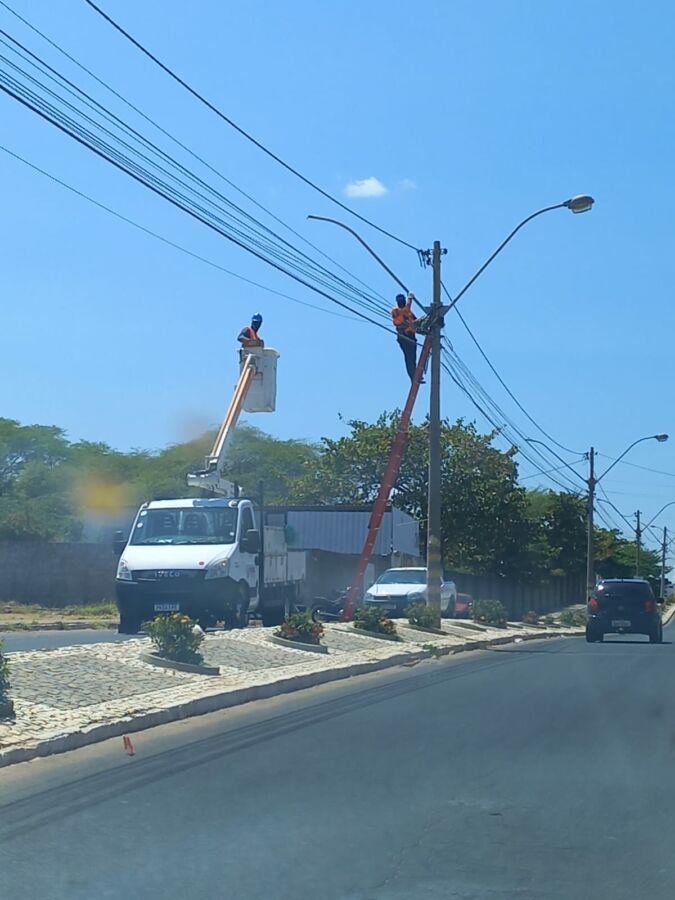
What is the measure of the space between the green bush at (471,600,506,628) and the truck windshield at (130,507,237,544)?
1360 centimetres

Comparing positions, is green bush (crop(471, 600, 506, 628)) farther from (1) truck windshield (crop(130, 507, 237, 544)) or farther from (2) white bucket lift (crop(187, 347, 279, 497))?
(1) truck windshield (crop(130, 507, 237, 544))

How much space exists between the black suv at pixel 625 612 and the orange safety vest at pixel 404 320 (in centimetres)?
863

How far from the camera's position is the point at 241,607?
885 inches

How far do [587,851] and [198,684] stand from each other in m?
7.90

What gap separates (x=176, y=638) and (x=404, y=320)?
12427 millimetres

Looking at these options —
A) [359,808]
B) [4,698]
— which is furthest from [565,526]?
[359,808]

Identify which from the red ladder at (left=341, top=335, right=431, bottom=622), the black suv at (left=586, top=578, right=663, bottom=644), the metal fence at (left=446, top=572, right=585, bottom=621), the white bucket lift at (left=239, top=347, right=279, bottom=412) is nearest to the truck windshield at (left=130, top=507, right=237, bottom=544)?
the white bucket lift at (left=239, top=347, right=279, bottom=412)

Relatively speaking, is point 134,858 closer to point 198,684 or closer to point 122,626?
point 198,684

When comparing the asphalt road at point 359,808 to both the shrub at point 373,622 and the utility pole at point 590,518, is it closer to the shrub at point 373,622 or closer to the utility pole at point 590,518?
the shrub at point 373,622

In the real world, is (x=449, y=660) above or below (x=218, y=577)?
below

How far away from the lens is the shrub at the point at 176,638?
51.1 feet

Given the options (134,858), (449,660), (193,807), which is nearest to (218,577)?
(449,660)

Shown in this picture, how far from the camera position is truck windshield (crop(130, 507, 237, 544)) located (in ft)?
72.7

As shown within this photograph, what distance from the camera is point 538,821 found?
799 cm
